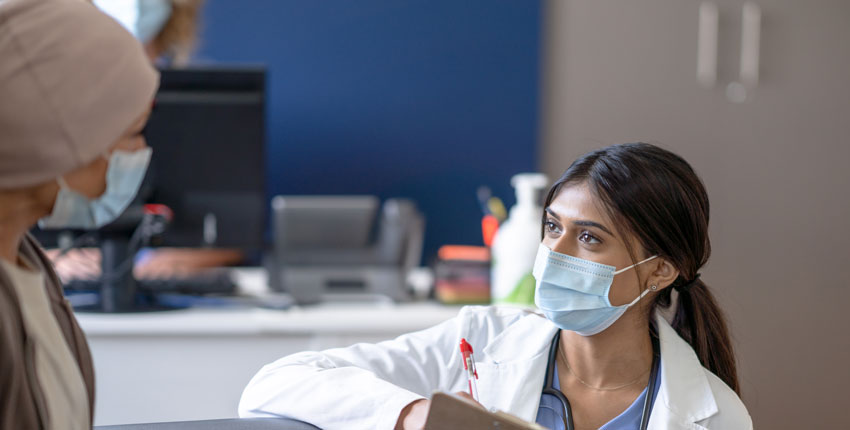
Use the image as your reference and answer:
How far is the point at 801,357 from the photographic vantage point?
120 inches

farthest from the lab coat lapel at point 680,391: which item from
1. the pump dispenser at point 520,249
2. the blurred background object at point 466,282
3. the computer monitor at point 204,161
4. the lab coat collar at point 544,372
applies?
the computer monitor at point 204,161

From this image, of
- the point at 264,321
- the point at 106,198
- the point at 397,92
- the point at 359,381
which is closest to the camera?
the point at 106,198

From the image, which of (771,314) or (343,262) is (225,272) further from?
(771,314)

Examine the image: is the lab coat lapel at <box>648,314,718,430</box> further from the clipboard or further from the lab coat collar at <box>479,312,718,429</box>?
the clipboard

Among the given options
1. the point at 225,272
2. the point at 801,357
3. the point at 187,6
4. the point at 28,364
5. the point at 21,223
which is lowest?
the point at 801,357

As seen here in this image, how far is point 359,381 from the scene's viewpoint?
4.31ft

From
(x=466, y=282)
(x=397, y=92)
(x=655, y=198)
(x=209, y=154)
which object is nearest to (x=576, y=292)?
(x=655, y=198)

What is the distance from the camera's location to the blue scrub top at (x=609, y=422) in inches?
56.1

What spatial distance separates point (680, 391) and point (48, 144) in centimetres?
105

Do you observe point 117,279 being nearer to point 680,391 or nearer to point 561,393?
point 561,393

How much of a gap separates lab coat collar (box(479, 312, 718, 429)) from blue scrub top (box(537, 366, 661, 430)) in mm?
30

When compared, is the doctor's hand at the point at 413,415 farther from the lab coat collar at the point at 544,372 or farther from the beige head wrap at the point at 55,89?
the beige head wrap at the point at 55,89

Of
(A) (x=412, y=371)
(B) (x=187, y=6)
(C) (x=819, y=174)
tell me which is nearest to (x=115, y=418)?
(A) (x=412, y=371)

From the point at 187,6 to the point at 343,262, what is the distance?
827mm
